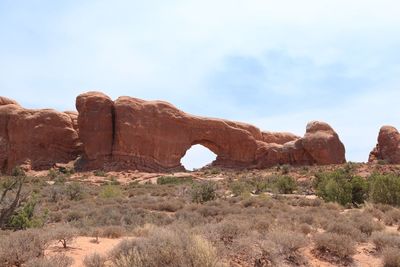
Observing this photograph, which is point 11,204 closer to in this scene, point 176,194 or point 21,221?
point 21,221

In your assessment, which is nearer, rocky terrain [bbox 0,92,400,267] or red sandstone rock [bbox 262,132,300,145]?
rocky terrain [bbox 0,92,400,267]

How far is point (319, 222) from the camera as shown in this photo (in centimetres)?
1201

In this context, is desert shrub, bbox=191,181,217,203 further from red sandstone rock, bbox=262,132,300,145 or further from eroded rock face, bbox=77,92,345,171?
red sandstone rock, bbox=262,132,300,145

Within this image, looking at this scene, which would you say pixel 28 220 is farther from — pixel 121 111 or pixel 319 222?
pixel 121 111

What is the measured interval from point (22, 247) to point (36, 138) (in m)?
37.2

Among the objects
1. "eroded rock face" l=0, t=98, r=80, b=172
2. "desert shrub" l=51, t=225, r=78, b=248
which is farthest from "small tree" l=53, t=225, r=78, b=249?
"eroded rock face" l=0, t=98, r=80, b=172

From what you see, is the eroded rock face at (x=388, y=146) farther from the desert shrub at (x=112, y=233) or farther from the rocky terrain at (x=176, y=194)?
the desert shrub at (x=112, y=233)

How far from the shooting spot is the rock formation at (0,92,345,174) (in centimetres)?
4100

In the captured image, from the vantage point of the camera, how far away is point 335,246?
864cm

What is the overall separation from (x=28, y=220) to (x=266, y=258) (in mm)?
6481

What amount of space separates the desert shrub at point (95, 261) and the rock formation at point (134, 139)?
33.4 metres

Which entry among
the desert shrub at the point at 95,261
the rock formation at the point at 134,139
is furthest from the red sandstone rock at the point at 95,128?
the desert shrub at the point at 95,261

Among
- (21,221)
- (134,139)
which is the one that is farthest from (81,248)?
(134,139)

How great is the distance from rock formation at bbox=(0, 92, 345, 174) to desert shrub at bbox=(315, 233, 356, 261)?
32831 mm
